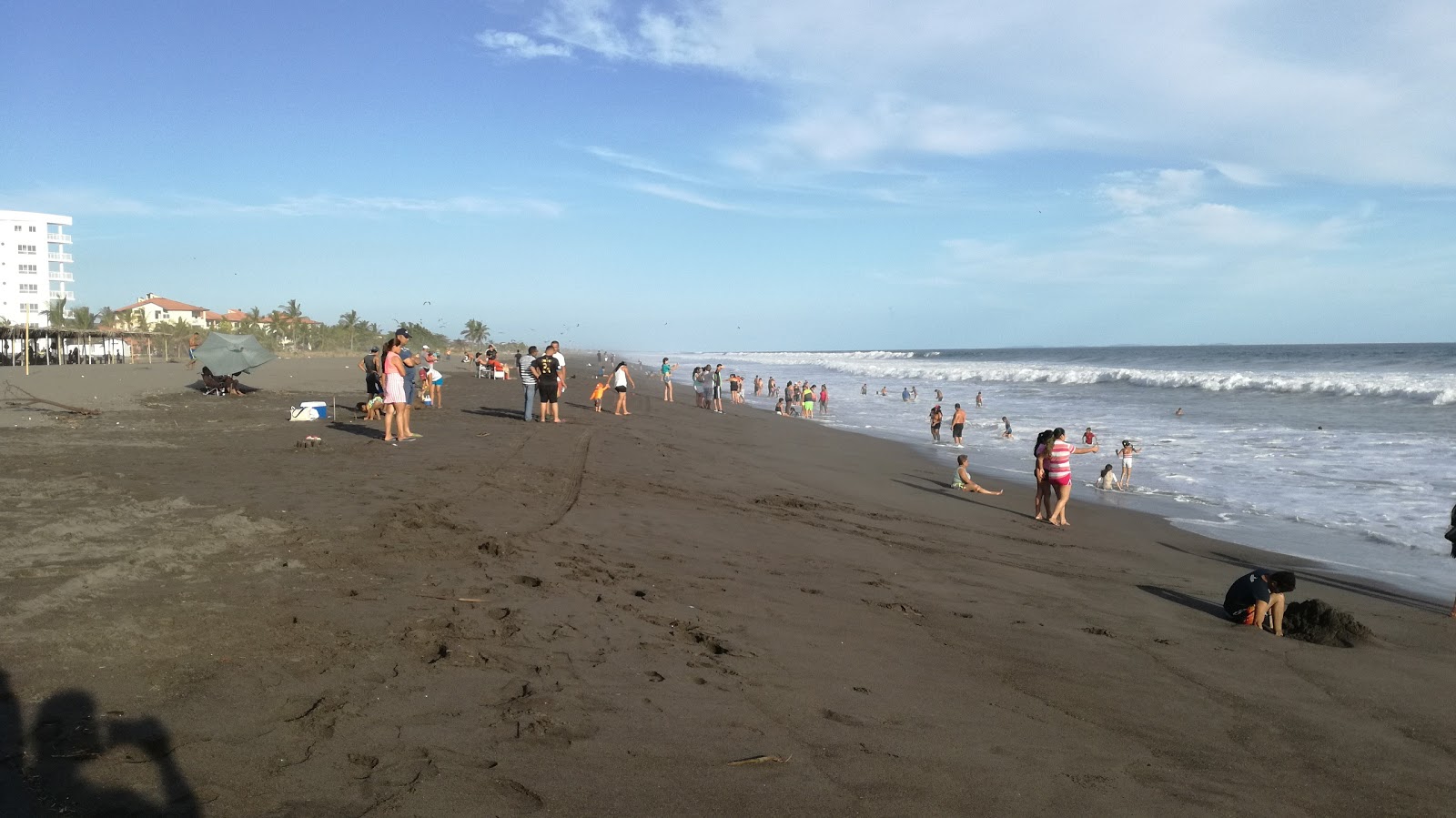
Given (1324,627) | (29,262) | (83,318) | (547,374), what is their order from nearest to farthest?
1. (1324,627)
2. (547,374)
3. (83,318)
4. (29,262)

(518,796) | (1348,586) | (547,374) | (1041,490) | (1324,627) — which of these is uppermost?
(547,374)

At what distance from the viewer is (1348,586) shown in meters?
8.30

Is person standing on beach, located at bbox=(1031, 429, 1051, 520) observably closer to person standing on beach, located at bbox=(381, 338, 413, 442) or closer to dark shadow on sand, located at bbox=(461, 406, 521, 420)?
person standing on beach, located at bbox=(381, 338, 413, 442)

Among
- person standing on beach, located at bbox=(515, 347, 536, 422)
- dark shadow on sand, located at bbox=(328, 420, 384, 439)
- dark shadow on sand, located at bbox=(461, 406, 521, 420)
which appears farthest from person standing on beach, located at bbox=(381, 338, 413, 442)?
dark shadow on sand, located at bbox=(461, 406, 521, 420)

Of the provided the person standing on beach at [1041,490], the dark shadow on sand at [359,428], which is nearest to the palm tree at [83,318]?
the dark shadow on sand at [359,428]

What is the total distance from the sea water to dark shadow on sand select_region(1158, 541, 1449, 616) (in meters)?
0.36

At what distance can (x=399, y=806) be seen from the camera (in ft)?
9.98

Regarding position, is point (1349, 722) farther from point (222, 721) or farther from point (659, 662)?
point (222, 721)

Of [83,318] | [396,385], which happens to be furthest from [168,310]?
[396,385]

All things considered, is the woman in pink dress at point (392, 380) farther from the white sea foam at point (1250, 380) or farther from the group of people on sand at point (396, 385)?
the white sea foam at point (1250, 380)

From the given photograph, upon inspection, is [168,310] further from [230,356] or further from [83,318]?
[230,356]

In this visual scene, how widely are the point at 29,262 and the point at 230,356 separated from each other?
7606 cm

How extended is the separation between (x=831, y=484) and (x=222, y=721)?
10.0m

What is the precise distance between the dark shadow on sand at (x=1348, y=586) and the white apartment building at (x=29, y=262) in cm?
9066
